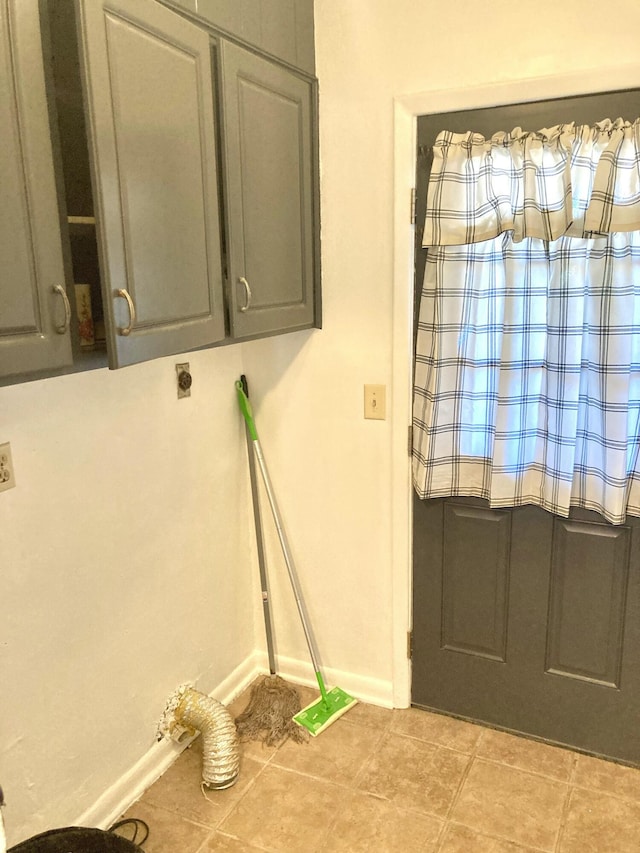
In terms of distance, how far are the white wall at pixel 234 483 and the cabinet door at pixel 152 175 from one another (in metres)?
0.38

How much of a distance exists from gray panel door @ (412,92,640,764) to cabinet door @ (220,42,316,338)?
0.36m

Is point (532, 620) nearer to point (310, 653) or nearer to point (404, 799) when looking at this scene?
point (404, 799)

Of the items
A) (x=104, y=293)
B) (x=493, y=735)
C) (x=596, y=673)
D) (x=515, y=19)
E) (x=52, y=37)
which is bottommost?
(x=493, y=735)

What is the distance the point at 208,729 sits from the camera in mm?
2148

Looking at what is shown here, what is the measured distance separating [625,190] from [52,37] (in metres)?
1.40

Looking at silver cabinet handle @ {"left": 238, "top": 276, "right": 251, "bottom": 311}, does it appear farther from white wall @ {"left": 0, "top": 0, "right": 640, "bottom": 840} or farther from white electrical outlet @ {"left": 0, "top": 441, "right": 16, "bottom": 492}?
white electrical outlet @ {"left": 0, "top": 441, "right": 16, "bottom": 492}

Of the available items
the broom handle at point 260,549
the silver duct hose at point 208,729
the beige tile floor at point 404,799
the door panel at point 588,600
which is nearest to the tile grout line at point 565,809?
the beige tile floor at point 404,799

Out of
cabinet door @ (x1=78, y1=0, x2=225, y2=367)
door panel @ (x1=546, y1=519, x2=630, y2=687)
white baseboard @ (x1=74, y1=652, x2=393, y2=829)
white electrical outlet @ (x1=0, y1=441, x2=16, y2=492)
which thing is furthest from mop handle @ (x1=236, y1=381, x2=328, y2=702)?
white electrical outlet @ (x1=0, y1=441, x2=16, y2=492)

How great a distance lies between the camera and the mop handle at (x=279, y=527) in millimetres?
2443

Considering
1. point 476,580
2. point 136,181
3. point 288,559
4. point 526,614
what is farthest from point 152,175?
point 526,614

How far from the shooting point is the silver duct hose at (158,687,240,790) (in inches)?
82.7

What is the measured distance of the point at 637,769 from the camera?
2160 millimetres

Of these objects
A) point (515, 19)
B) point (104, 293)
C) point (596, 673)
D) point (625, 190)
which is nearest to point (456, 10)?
point (515, 19)

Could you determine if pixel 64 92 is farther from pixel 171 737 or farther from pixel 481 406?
pixel 171 737
